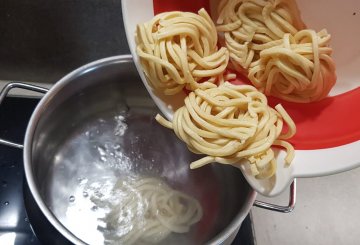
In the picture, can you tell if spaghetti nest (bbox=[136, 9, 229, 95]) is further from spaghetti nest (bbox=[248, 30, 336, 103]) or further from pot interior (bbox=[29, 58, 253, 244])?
pot interior (bbox=[29, 58, 253, 244])

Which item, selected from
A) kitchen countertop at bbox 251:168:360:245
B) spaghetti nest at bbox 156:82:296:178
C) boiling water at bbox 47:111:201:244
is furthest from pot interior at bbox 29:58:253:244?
spaghetti nest at bbox 156:82:296:178

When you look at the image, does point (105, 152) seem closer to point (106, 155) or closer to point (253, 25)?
point (106, 155)

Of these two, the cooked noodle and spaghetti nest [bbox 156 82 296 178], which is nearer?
spaghetti nest [bbox 156 82 296 178]

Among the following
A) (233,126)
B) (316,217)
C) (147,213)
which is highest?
(233,126)

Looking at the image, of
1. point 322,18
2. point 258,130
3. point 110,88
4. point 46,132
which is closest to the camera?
point 258,130

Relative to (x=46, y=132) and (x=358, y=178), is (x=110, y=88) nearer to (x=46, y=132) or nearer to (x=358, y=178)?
(x=46, y=132)

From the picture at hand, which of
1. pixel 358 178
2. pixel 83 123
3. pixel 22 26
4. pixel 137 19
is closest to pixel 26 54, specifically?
pixel 22 26

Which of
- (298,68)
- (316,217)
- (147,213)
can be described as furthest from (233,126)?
(316,217)
